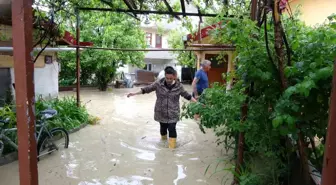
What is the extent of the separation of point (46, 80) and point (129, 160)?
6353mm

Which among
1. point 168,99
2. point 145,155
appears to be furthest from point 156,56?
point 145,155

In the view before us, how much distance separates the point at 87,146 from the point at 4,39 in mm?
4248

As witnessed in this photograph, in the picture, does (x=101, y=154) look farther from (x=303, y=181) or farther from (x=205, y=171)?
(x=303, y=181)

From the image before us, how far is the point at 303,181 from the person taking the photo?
2926 millimetres

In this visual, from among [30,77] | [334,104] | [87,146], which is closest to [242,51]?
[334,104]

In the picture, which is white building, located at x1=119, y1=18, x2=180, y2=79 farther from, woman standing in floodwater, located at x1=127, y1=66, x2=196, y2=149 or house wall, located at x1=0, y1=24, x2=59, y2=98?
woman standing in floodwater, located at x1=127, y1=66, x2=196, y2=149

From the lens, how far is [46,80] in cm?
978

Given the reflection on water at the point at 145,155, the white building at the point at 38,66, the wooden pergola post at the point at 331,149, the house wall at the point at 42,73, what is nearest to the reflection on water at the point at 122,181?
the reflection on water at the point at 145,155

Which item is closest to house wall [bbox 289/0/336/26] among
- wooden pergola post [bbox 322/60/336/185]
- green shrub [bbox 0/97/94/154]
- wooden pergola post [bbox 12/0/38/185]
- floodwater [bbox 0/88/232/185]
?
floodwater [bbox 0/88/232/185]

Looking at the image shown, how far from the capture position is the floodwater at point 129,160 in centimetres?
409

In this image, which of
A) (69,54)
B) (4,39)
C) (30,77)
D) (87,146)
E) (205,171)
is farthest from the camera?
(69,54)

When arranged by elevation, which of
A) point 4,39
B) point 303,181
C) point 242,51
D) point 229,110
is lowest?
point 303,181

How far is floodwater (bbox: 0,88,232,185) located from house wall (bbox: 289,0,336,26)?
15.6 feet

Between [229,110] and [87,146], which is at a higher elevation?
[229,110]
